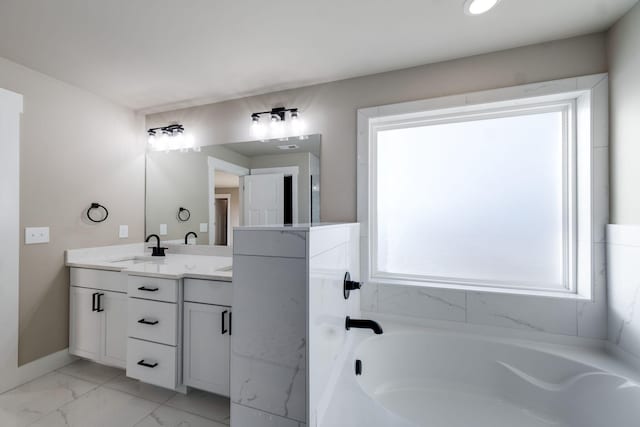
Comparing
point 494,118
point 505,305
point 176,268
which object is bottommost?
point 505,305

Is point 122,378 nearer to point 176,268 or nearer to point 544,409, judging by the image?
point 176,268

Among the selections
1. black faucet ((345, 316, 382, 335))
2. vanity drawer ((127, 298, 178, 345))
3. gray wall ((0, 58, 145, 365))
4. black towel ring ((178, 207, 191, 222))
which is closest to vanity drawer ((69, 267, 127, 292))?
gray wall ((0, 58, 145, 365))

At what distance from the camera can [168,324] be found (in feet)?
5.66

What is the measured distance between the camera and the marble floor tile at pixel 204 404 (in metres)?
1.69

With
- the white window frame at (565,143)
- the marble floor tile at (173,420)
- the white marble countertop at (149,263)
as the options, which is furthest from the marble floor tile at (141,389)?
the white window frame at (565,143)

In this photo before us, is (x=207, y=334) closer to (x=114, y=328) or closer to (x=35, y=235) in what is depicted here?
(x=114, y=328)

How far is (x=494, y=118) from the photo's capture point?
6.16 ft

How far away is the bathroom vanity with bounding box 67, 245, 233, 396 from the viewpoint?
166 cm

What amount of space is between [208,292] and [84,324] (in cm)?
132

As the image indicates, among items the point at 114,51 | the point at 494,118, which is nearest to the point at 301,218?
the point at 494,118

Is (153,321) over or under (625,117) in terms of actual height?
under

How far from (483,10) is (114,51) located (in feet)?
7.49

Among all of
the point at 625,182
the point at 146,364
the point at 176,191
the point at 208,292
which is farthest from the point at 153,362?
the point at 625,182

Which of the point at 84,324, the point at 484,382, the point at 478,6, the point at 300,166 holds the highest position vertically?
the point at 478,6
